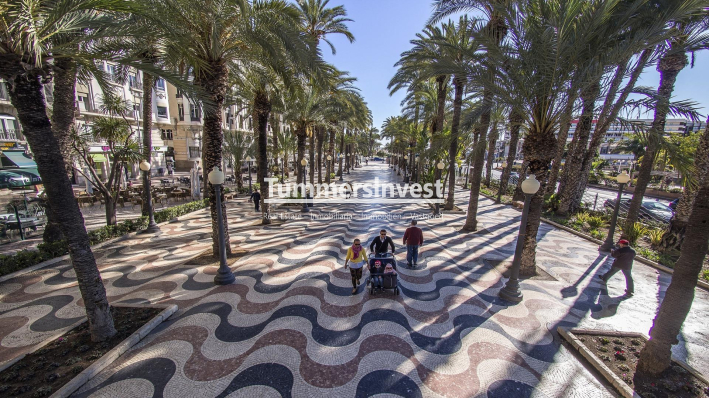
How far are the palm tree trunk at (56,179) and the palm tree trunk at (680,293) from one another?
29.5 ft

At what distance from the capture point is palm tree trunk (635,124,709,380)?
371 centimetres

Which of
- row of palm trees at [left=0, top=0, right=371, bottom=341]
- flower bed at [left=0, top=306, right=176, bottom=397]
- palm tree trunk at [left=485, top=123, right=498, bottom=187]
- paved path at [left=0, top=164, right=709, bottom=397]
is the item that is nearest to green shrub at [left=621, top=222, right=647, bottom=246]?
paved path at [left=0, top=164, right=709, bottom=397]

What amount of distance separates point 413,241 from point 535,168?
408cm

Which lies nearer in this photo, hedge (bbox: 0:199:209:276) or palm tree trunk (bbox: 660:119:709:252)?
hedge (bbox: 0:199:209:276)

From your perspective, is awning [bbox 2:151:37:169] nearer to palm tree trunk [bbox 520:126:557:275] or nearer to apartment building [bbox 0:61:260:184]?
apartment building [bbox 0:61:260:184]

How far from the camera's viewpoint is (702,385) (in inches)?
152

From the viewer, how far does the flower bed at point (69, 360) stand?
371 centimetres

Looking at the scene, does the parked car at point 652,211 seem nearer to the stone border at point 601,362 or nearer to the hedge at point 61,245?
the stone border at point 601,362

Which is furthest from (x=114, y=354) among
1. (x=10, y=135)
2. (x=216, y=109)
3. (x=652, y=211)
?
(x=10, y=135)

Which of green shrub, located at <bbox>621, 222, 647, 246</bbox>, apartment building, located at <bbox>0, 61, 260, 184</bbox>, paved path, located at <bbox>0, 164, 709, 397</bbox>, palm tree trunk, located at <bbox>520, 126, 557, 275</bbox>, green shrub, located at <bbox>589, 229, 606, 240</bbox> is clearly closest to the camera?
paved path, located at <bbox>0, 164, 709, 397</bbox>

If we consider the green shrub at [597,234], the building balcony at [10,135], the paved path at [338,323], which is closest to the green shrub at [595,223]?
the green shrub at [597,234]

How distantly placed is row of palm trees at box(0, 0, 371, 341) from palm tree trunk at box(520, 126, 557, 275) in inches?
242

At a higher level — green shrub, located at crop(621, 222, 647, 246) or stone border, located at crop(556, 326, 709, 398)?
green shrub, located at crop(621, 222, 647, 246)

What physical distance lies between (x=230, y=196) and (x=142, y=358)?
17.6m
